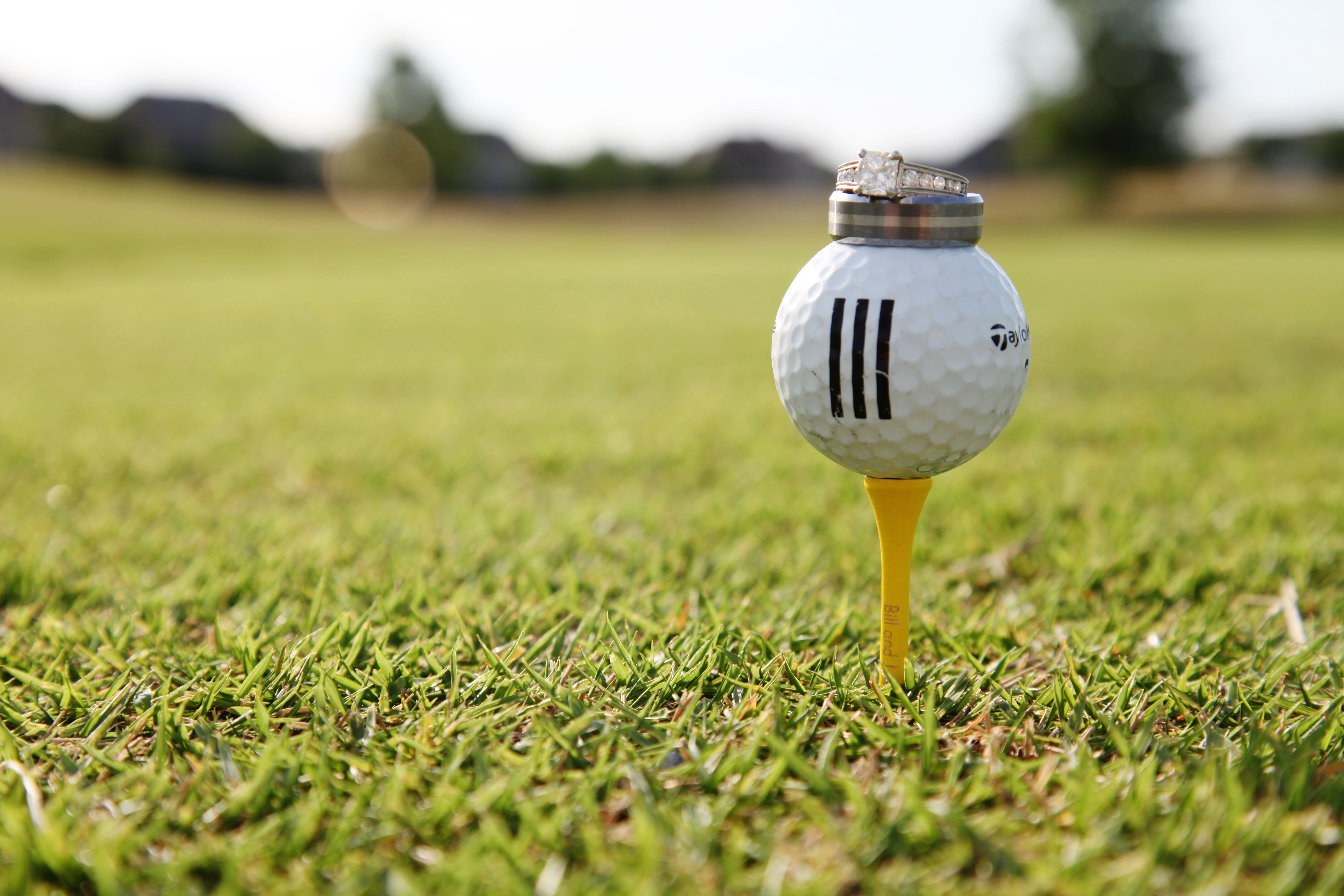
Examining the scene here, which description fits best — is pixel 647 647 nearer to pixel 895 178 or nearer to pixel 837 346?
pixel 837 346

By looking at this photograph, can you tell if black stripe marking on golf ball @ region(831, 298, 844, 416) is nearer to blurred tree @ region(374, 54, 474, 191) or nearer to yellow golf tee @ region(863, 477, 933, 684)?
yellow golf tee @ region(863, 477, 933, 684)

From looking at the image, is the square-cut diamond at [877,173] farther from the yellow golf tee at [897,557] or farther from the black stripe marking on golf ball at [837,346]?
the yellow golf tee at [897,557]

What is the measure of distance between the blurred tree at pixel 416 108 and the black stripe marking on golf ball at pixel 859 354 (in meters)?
60.9

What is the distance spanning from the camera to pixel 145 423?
3.89 meters

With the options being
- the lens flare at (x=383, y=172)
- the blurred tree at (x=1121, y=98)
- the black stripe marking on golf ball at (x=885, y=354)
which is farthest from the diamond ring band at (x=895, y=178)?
the lens flare at (x=383, y=172)

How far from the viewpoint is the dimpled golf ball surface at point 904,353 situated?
53.4 inches

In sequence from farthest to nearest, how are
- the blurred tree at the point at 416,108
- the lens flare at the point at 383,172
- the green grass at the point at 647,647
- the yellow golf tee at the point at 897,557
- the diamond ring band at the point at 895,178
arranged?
the lens flare at the point at 383,172 < the blurred tree at the point at 416,108 < the yellow golf tee at the point at 897,557 < the diamond ring band at the point at 895,178 < the green grass at the point at 647,647

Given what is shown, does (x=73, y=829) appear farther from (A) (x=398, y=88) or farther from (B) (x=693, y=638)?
(A) (x=398, y=88)

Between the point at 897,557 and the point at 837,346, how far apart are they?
379 mm

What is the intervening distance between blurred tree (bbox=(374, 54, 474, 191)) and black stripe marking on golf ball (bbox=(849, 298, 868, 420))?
6093 cm

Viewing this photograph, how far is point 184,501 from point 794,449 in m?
2.09

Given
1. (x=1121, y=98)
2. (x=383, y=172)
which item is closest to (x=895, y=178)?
(x=1121, y=98)

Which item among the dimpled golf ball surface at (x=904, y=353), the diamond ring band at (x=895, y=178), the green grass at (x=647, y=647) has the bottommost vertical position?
the green grass at (x=647, y=647)

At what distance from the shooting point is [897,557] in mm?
1508
